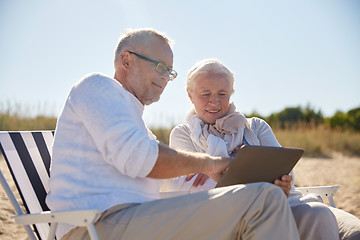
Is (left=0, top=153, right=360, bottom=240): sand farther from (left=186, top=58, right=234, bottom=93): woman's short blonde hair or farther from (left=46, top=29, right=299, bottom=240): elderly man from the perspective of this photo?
(left=186, top=58, right=234, bottom=93): woman's short blonde hair

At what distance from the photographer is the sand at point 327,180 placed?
4.02 meters

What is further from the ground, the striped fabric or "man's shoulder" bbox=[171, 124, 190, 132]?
"man's shoulder" bbox=[171, 124, 190, 132]

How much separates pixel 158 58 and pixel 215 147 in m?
0.88

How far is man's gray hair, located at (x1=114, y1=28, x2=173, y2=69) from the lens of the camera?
2.55 meters

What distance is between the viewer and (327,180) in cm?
824

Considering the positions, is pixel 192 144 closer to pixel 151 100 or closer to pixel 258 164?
pixel 151 100

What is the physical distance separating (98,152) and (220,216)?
734mm

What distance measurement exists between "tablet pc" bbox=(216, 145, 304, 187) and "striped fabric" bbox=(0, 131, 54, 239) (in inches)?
47.4

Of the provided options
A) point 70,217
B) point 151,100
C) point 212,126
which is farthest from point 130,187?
point 212,126

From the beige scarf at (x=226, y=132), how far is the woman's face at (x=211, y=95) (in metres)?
0.07

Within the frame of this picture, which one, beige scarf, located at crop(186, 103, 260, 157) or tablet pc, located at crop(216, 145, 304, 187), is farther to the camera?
beige scarf, located at crop(186, 103, 260, 157)

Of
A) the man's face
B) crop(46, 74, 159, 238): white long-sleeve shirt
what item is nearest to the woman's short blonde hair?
the man's face

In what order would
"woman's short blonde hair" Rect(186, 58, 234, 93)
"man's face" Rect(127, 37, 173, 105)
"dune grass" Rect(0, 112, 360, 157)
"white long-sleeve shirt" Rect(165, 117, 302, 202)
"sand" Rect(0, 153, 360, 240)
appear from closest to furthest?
"man's face" Rect(127, 37, 173, 105), "white long-sleeve shirt" Rect(165, 117, 302, 202), "woman's short blonde hair" Rect(186, 58, 234, 93), "sand" Rect(0, 153, 360, 240), "dune grass" Rect(0, 112, 360, 157)

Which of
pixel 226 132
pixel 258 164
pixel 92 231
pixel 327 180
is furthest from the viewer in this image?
pixel 327 180
